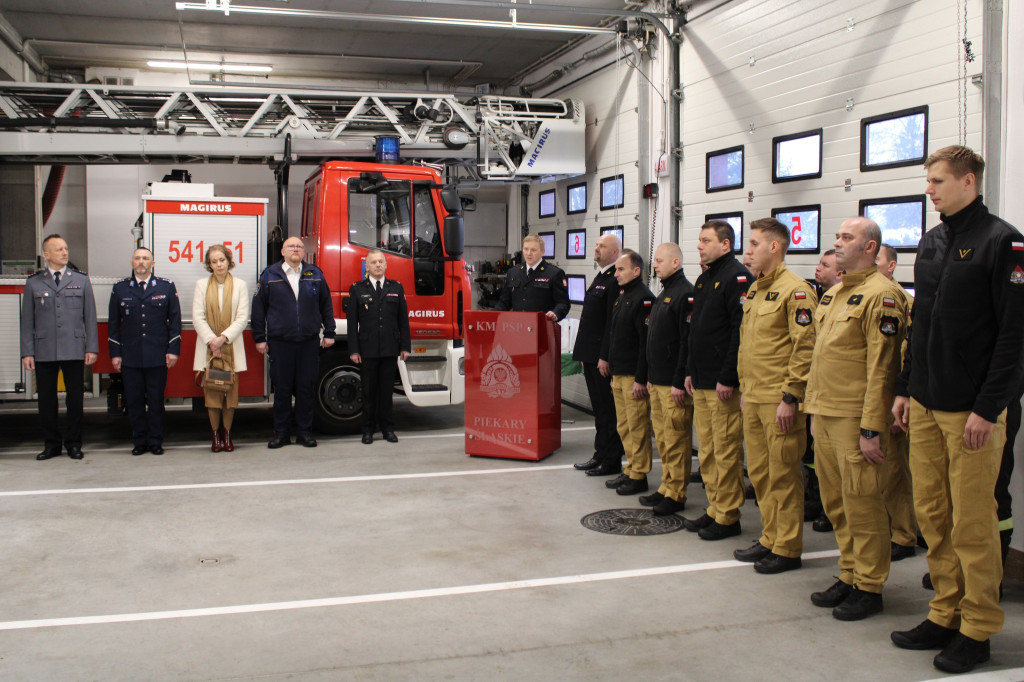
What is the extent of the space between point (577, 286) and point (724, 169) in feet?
12.1

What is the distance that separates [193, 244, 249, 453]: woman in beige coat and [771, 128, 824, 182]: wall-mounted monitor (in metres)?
4.91

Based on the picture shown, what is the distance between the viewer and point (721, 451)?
4.92m

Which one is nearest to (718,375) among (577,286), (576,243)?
(577,286)

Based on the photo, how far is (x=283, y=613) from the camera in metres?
3.89

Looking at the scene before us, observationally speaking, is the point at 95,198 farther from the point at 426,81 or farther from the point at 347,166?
the point at 347,166

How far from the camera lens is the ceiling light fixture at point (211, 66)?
1277cm

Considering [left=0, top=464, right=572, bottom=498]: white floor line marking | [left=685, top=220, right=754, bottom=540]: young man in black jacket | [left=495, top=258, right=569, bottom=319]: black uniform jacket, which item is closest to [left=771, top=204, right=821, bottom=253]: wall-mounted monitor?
[left=495, top=258, right=569, bottom=319]: black uniform jacket

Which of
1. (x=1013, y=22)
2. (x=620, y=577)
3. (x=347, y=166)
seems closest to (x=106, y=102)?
(x=347, y=166)

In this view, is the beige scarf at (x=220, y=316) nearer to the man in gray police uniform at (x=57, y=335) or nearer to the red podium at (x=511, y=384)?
the man in gray police uniform at (x=57, y=335)

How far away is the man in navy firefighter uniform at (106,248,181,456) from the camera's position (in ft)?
23.6

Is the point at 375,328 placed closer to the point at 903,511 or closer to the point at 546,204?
the point at 903,511

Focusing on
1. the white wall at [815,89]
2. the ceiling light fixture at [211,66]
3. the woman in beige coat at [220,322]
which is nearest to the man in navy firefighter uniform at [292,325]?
the woman in beige coat at [220,322]

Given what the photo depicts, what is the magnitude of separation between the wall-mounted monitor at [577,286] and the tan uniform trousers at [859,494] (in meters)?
7.49

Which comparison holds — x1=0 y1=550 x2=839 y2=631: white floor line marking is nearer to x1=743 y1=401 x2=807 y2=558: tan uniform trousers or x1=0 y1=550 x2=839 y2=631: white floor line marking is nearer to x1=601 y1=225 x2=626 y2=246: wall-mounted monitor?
x1=743 y1=401 x2=807 y2=558: tan uniform trousers
